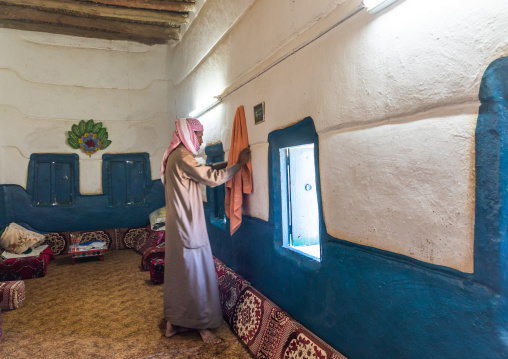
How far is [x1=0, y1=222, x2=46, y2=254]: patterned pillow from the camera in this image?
19.0ft

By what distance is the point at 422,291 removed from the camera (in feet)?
5.50

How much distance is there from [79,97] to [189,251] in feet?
17.0

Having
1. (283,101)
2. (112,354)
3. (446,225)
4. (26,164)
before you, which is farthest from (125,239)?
(446,225)

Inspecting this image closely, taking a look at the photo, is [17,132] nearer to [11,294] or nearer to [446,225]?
[11,294]

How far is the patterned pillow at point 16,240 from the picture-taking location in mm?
5785

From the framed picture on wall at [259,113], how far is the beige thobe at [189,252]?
1.62ft

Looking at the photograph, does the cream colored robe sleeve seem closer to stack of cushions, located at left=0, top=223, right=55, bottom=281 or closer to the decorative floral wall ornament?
stack of cushions, located at left=0, top=223, right=55, bottom=281

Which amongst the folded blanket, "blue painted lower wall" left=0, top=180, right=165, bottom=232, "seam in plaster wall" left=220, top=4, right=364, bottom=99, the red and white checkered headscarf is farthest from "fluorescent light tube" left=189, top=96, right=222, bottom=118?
the folded blanket

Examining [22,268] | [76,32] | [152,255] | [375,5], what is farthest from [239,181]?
[76,32]

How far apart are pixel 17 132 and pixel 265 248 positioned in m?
5.77

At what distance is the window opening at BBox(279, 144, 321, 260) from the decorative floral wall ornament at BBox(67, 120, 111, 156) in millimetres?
5236

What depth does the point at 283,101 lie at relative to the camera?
2.91 metres

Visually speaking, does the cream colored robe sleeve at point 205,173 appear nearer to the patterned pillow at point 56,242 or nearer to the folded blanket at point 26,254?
the folded blanket at point 26,254

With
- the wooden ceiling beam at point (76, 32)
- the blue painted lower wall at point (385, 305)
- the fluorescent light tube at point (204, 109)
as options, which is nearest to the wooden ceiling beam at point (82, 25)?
→ the wooden ceiling beam at point (76, 32)
